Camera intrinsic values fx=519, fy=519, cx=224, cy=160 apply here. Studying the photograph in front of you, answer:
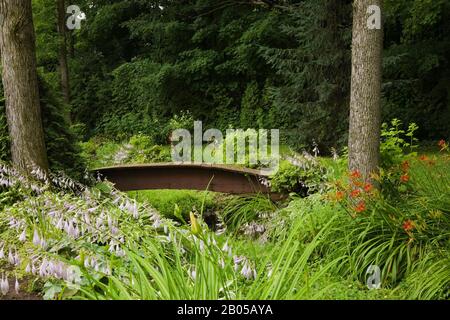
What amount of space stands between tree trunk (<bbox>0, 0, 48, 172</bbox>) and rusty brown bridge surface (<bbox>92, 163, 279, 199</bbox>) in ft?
8.21

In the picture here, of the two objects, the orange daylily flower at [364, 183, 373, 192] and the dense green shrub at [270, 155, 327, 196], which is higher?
the orange daylily flower at [364, 183, 373, 192]

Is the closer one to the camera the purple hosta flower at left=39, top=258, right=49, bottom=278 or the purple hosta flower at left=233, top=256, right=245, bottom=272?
the purple hosta flower at left=39, top=258, right=49, bottom=278

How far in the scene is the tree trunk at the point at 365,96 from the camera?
22.2 ft

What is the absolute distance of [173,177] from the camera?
10086 mm

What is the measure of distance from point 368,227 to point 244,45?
13.2m

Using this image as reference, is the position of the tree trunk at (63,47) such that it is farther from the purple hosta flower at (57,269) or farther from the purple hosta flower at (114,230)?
the purple hosta flower at (57,269)

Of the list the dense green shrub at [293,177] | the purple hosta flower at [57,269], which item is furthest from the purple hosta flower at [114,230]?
the dense green shrub at [293,177]

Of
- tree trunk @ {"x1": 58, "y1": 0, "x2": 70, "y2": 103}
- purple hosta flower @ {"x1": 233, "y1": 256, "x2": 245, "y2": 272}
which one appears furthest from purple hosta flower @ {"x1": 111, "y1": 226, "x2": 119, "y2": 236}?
tree trunk @ {"x1": 58, "y1": 0, "x2": 70, "y2": 103}

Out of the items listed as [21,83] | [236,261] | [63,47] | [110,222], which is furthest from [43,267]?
[63,47]

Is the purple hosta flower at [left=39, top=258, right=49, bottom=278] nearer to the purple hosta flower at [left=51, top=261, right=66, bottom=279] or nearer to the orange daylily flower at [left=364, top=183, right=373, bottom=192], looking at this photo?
the purple hosta flower at [left=51, top=261, right=66, bottom=279]

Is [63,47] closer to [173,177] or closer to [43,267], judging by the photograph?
[173,177]

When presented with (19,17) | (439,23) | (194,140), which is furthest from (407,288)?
(194,140)

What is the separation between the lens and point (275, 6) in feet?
57.7

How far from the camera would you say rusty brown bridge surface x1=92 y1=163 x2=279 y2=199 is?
9.58m
